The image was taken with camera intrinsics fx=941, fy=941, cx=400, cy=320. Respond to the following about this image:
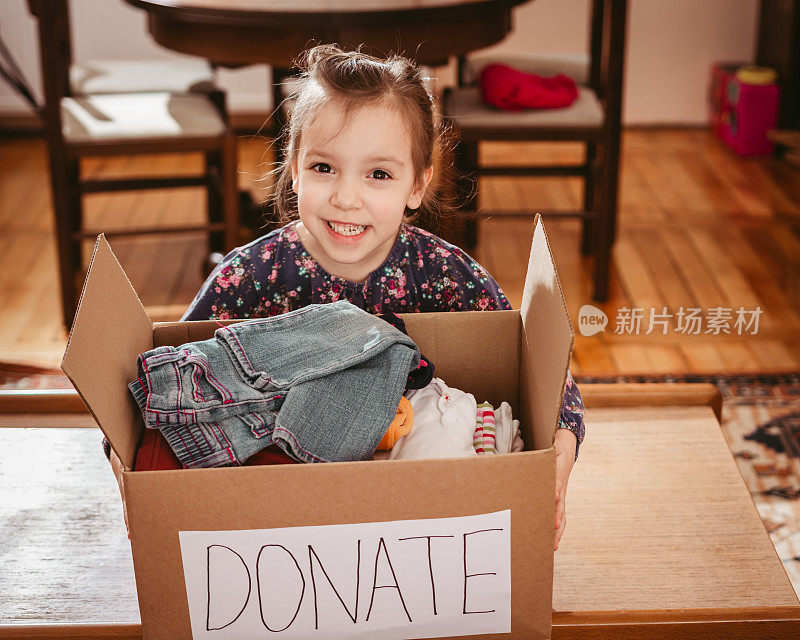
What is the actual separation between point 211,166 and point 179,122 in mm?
388

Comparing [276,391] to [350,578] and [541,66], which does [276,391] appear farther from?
[541,66]

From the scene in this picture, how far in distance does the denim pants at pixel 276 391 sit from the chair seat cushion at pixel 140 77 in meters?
1.93

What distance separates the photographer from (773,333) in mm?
2385

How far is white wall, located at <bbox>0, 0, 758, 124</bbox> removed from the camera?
3723 millimetres

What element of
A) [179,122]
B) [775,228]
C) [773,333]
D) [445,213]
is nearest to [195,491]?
[445,213]

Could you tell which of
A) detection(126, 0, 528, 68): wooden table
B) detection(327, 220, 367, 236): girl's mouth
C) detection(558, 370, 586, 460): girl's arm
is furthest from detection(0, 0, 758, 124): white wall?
detection(558, 370, 586, 460): girl's arm

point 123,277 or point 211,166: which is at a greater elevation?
point 123,277

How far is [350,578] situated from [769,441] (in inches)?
60.0

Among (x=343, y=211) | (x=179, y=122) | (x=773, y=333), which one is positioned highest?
(x=343, y=211)

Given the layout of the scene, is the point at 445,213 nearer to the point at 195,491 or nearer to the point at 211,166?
the point at 195,491

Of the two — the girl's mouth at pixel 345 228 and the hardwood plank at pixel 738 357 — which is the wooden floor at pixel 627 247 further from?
the girl's mouth at pixel 345 228

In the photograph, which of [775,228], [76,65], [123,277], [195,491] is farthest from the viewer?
[775,228]

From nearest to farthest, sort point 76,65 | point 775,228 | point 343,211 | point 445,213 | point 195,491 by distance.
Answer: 1. point 195,491
2. point 343,211
3. point 445,213
4. point 76,65
5. point 775,228

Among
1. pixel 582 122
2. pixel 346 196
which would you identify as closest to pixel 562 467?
pixel 346 196
